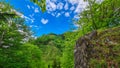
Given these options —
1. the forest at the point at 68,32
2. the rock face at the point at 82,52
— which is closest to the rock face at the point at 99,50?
the rock face at the point at 82,52

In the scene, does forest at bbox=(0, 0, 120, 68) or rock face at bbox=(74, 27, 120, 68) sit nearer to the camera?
rock face at bbox=(74, 27, 120, 68)

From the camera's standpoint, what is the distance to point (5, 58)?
79.8 feet

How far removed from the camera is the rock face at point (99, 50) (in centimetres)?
754

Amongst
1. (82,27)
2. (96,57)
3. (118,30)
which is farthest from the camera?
(82,27)

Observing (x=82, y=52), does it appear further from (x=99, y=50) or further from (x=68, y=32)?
(x=68, y=32)

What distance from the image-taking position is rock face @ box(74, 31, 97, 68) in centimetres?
811

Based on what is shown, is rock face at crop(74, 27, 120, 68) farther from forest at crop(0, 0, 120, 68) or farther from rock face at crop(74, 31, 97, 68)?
forest at crop(0, 0, 120, 68)

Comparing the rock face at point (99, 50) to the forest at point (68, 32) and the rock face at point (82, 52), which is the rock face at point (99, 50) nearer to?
the rock face at point (82, 52)

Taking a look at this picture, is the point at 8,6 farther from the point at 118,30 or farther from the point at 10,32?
the point at 118,30

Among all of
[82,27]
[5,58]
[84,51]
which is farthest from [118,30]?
[5,58]

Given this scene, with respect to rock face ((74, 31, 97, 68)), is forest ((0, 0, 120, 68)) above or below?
above

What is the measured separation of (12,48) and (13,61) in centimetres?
179

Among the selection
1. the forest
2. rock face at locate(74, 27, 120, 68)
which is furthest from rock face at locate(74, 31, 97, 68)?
the forest

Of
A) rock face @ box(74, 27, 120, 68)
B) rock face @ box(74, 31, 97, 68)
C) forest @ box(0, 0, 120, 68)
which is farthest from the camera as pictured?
forest @ box(0, 0, 120, 68)
